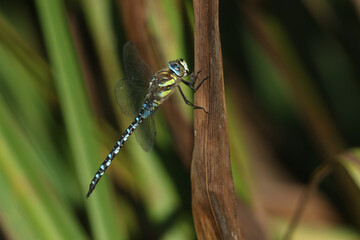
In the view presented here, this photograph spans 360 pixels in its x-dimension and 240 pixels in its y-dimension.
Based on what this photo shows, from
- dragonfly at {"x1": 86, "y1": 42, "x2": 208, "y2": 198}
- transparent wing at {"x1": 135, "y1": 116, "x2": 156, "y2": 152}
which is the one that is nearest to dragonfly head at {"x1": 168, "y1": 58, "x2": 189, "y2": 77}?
dragonfly at {"x1": 86, "y1": 42, "x2": 208, "y2": 198}

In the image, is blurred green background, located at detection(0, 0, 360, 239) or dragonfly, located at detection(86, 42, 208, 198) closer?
blurred green background, located at detection(0, 0, 360, 239)

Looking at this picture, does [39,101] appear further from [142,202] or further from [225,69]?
[225,69]

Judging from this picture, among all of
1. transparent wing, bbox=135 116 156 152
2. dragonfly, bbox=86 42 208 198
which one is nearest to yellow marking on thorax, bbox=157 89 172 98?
dragonfly, bbox=86 42 208 198

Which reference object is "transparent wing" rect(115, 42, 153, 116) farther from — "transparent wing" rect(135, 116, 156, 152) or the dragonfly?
"transparent wing" rect(135, 116, 156, 152)

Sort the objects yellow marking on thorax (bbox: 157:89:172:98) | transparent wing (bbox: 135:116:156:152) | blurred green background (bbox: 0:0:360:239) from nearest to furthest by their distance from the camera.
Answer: blurred green background (bbox: 0:0:360:239)
transparent wing (bbox: 135:116:156:152)
yellow marking on thorax (bbox: 157:89:172:98)

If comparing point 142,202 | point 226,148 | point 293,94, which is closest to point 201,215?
point 226,148

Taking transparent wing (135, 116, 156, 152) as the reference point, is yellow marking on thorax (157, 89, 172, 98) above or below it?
above

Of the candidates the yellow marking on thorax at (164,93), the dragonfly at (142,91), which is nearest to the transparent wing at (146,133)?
the dragonfly at (142,91)

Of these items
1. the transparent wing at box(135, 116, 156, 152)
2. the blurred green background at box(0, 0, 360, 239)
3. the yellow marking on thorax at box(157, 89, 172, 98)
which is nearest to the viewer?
the blurred green background at box(0, 0, 360, 239)
